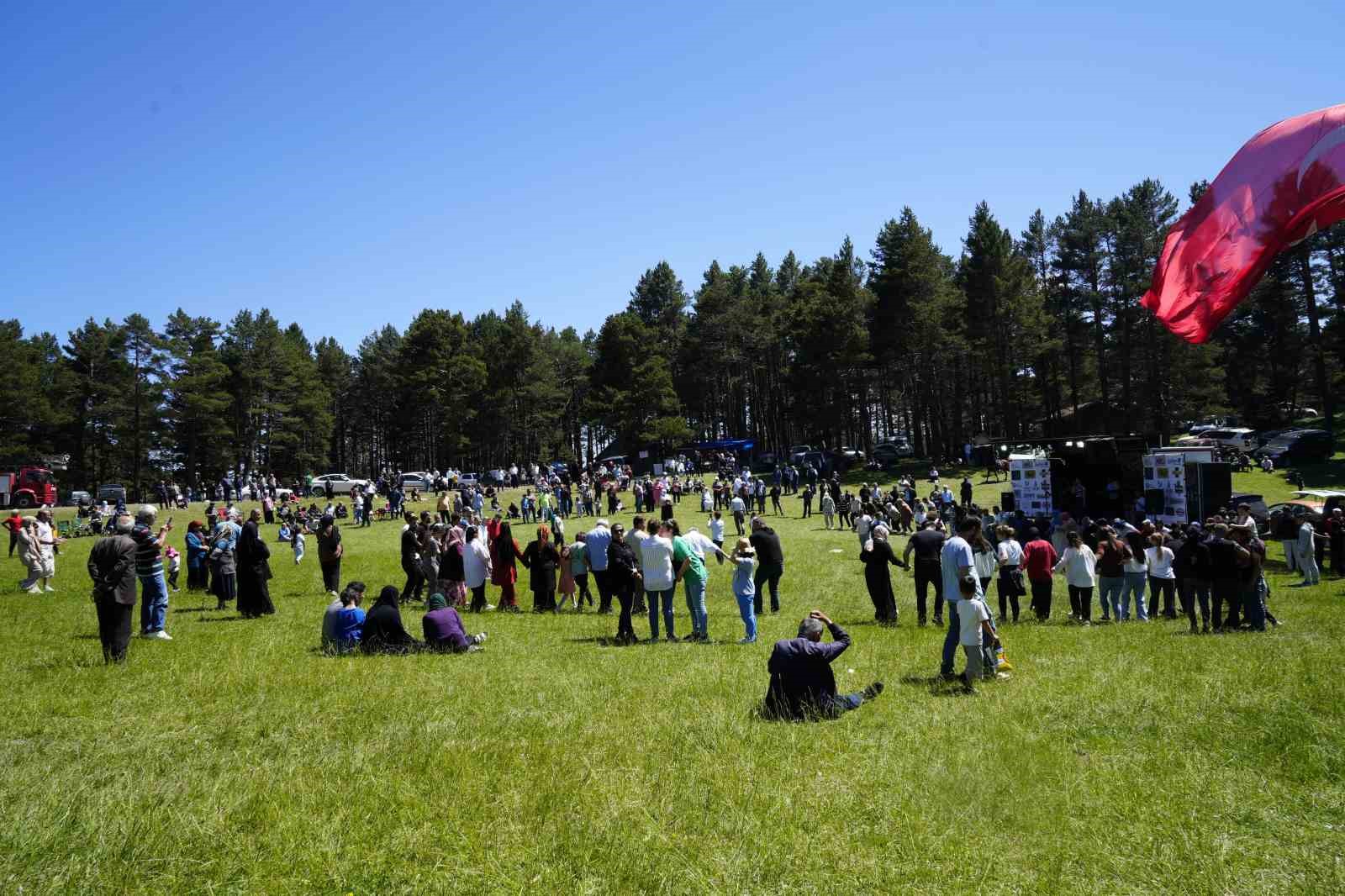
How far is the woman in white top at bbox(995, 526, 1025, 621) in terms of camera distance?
14266 mm

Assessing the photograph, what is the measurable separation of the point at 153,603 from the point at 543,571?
636 cm

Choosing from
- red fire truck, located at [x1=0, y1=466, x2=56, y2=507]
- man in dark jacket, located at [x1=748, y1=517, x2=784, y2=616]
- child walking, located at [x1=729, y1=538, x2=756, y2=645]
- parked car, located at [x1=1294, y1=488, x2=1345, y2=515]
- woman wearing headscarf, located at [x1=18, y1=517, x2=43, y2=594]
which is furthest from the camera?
red fire truck, located at [x1=0, y1=466, x2=56, y2=507]

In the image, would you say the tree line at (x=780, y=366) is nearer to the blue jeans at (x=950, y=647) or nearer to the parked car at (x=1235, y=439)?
the parked car at (x=1235, y=439)

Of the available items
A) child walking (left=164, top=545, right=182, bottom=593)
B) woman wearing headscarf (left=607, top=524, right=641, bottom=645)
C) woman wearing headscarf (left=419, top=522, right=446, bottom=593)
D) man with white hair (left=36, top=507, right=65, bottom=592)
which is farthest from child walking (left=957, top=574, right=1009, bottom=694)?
man with white hair (left=36, top=507, right=65, bottom=592)

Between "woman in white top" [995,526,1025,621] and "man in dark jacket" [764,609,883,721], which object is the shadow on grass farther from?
"woman in white top" [995,526,1025,621]

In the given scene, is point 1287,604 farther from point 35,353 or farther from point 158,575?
point 35,353

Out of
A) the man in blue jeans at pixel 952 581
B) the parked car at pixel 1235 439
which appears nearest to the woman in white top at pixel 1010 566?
the man in blue jeans at pixel 952 581

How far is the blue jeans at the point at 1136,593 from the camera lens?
1488cm

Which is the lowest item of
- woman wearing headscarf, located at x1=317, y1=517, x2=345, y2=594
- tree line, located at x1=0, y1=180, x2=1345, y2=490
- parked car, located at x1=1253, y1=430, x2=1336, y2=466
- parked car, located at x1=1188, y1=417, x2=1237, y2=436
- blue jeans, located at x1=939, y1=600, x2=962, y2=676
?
blue jeans, located at x1=939, y1=600, x2=962, y2=676

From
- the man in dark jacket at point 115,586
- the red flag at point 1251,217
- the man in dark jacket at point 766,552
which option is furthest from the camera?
the man in dark jacket at point 766,552

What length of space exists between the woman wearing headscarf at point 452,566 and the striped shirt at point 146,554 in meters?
5.42

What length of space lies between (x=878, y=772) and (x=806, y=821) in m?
1.15

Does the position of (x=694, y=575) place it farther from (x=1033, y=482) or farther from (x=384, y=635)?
(x=1033, y=482)

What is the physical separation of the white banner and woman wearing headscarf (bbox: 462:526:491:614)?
18.8 meters
